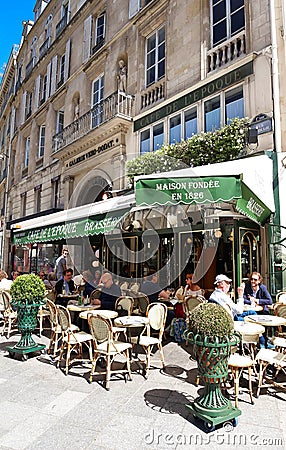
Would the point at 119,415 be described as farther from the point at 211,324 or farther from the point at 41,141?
the point at 41,141

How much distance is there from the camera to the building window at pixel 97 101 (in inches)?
516

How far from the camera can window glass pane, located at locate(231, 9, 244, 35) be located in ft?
28.4

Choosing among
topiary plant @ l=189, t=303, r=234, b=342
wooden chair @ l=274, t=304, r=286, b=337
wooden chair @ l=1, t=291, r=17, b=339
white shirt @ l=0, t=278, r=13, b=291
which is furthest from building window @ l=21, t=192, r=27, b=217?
topiary plant @ l=189, t=303, r=234, b=342

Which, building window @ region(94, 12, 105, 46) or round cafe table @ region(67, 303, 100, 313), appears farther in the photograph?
building window @ region(94, 12, 105, 46)

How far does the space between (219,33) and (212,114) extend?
2389mm

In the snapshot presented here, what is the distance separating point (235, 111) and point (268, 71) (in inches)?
46.0

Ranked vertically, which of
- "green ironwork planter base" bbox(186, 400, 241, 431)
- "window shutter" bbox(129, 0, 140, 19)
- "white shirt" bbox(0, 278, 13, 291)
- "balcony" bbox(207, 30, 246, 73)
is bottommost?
"green ironwork planter base" bbox(186, 400, 241, 431)

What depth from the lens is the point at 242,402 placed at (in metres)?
3.96

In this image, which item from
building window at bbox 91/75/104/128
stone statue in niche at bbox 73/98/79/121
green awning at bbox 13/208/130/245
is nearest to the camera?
green awning at bbox 13/208/130/245

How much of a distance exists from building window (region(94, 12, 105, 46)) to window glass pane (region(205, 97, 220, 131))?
26.9 ft

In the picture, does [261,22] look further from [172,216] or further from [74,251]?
[74,251]

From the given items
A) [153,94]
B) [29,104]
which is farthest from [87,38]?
[29,104]

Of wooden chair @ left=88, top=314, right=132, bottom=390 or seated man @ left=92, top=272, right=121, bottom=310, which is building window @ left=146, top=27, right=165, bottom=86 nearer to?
seated man @ left=92, top=272, right=121, bottom=310

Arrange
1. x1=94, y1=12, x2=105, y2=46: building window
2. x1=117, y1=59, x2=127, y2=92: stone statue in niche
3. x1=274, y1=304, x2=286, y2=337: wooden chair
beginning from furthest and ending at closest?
x1=94, y1=12, x2=105, y2=46: building window, x1=117, y1=59, x2=127, y2=92: stone statue in niche, x1=274, y1=304, x2=286, y2=337: wooden chair
